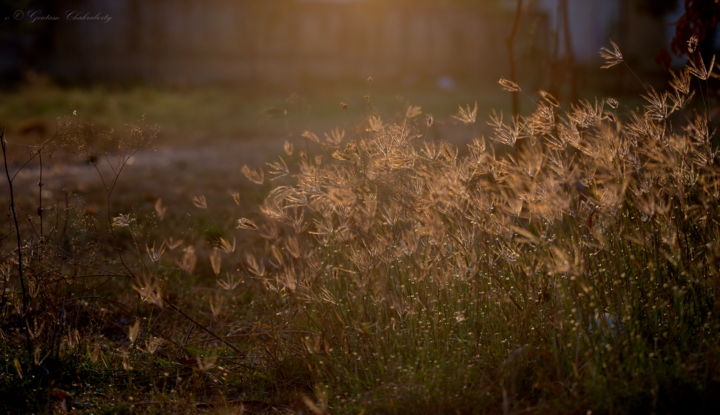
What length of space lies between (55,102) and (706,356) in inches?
406

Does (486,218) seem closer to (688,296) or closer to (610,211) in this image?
(610,211)

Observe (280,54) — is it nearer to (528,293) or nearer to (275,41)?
(275,41)

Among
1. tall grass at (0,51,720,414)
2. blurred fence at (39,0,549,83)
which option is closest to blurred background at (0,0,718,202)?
blurred fence at (39,0,549,83)

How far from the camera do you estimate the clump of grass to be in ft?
7.73

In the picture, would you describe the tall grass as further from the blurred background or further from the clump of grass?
the blurred background

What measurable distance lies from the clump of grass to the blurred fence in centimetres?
1094

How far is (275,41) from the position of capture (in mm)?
14664

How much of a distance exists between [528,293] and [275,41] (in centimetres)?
1272

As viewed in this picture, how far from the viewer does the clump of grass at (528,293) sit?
236cm

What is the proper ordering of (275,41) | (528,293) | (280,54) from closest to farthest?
(528,293) < (275,41) < (280,54)

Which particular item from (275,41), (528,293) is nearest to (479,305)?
(528,293)

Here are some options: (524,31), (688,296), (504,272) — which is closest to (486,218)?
(504,272)

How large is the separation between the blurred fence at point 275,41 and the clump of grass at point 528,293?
Answer: 10.9 meters

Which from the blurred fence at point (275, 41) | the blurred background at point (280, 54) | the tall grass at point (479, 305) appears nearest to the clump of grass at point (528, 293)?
the tall grass at point (479, 305)
